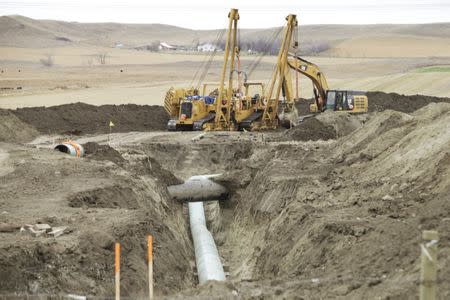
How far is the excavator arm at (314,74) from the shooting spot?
125ft

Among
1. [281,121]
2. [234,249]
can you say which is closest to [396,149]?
[234,249]

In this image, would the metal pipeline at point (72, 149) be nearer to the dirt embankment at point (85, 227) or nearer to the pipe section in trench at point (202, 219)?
the dirt embankment at point (85, 227)

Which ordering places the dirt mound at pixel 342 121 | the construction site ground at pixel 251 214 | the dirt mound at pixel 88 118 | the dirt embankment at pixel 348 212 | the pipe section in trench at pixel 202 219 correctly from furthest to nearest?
the dirt mound at pixel 88 118
the dirt mound at pixel 342 121
the pipe section in trench at pixel 202 219
the construction site ground at pixel 251 214
the dirt embankment at pixel 348 212

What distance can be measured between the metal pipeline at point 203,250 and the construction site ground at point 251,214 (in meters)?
0.32

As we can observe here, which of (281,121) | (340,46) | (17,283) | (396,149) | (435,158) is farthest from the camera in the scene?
(340,46)

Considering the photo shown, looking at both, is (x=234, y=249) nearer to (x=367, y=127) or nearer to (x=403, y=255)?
(x=367, y=127)

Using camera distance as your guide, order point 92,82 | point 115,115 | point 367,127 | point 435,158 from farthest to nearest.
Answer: point 92,82, point 115,115, point 367,127, point 435,158

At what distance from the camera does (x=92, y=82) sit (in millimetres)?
77875

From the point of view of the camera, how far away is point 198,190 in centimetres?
2614

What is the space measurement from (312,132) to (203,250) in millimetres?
15866

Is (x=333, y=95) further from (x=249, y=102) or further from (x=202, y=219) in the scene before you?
(x=202, y=219)

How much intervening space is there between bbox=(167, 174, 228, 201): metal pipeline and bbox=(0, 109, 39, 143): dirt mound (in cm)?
1078

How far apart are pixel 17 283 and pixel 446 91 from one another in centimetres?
4713

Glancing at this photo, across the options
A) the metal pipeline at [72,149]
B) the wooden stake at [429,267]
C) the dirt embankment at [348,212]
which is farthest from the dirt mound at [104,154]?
the wooden stake at [429,267]
